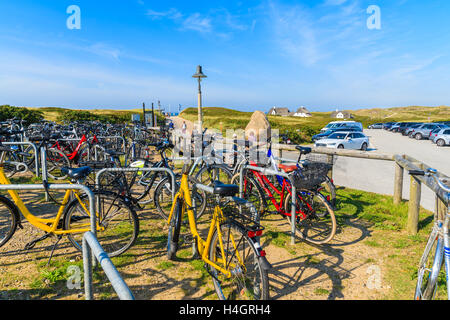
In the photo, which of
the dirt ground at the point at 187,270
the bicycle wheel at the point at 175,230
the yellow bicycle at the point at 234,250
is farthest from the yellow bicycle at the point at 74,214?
the yellow bicycle at the point at 234,250

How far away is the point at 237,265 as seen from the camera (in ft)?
8.98

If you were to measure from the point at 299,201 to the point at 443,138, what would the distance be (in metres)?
25.2

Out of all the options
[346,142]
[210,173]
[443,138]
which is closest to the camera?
[210,173]

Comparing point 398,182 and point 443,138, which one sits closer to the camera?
point 398,182

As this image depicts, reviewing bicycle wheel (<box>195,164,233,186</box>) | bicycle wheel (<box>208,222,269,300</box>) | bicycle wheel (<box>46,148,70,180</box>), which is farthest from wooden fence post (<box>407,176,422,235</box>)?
bicycle wheel (<box>46,148,70,180</box>)

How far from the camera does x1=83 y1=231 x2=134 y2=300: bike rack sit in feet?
4.16

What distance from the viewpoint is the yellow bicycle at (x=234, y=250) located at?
2473 millimetres

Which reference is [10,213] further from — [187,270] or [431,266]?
[431,266]

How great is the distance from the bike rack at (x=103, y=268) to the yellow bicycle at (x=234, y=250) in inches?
48.2

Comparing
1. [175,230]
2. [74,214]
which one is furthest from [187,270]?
[74,214]

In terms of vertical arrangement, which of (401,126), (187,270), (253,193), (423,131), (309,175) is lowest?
(187,270)

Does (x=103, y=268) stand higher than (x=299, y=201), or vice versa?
(x=103, y=268)

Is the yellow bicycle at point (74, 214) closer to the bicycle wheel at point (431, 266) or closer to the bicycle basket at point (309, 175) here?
the bicycle basket at point (309, 175)
